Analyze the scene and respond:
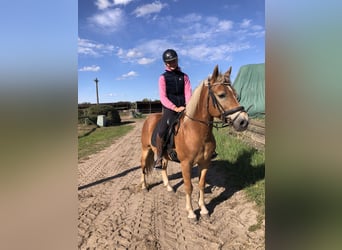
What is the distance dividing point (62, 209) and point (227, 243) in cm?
258

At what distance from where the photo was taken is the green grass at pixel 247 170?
4.13 metres

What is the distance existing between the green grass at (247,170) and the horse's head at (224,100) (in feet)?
4.93

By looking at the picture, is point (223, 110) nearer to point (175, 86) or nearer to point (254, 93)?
point (175, 86)

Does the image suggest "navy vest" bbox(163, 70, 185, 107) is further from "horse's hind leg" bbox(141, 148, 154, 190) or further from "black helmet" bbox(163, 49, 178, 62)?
"horse's hind leg" bbox(141, 148, 154, 190)

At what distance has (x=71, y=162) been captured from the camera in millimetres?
1047

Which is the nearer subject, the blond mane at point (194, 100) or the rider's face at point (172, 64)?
the blond mane at point (194, 100)

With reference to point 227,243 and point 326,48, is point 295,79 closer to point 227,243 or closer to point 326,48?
point 326,48

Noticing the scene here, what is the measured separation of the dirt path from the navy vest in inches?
68.5

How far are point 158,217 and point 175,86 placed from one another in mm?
1993

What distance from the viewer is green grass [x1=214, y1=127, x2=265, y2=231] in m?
4.13

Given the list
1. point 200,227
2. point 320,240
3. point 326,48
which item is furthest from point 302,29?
point 200,227

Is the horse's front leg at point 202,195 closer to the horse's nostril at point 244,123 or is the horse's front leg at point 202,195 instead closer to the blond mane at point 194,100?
the blond mane at point 194,100

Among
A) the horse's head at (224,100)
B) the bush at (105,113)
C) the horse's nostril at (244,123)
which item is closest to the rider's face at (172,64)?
the horse's head at (224,100)

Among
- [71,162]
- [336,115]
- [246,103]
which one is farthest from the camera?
[246,103]
